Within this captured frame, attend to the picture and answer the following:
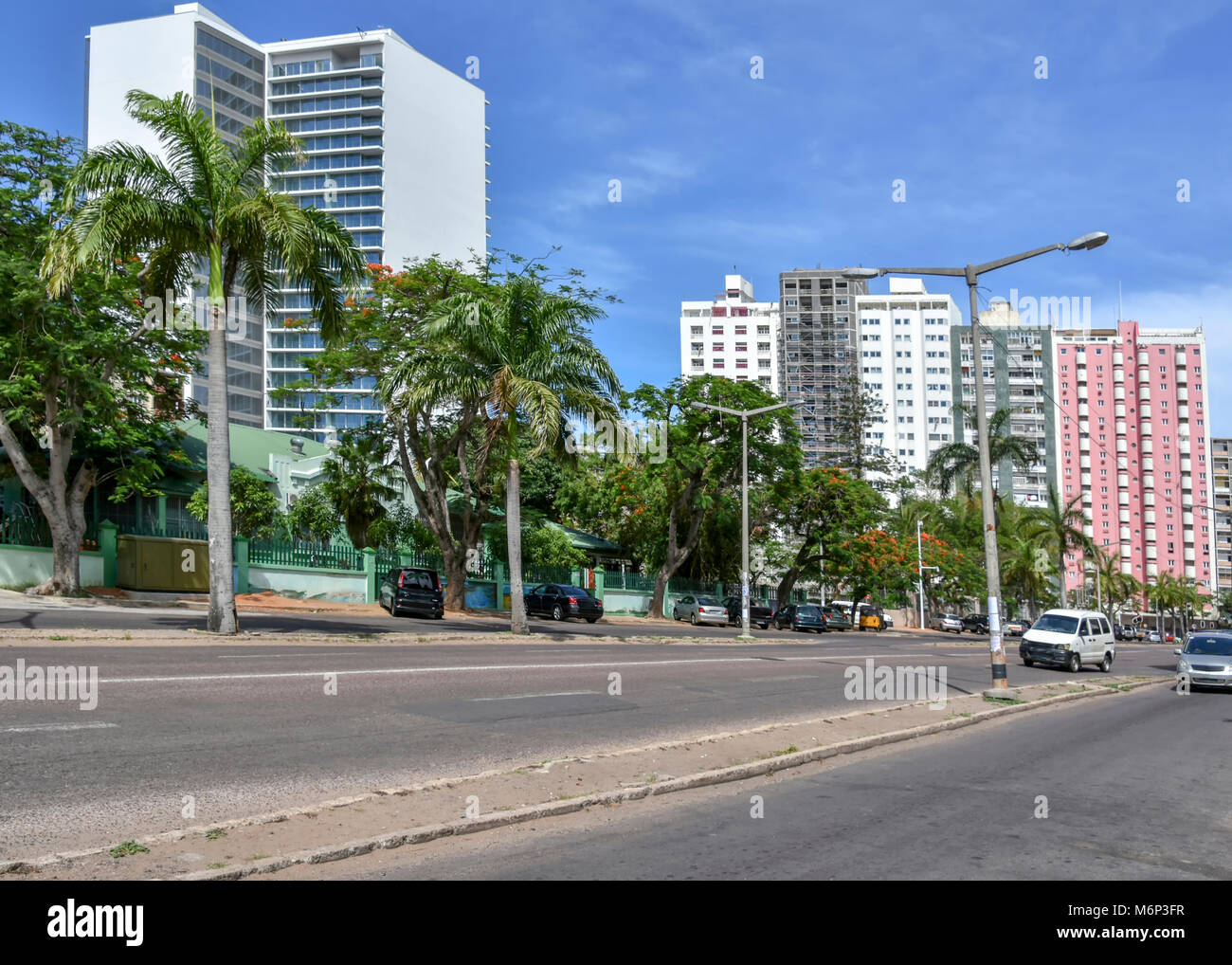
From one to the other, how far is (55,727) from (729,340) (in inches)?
5450

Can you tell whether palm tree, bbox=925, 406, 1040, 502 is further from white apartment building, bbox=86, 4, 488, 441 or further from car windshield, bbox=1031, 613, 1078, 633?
white apartment building, bbox=86, 4, 488, 441

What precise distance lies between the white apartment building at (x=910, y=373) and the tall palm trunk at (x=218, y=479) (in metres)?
125

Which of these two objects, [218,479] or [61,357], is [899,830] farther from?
[61,357]

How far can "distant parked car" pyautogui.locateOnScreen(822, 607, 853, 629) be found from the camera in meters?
55.5

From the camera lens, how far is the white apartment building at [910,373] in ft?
455

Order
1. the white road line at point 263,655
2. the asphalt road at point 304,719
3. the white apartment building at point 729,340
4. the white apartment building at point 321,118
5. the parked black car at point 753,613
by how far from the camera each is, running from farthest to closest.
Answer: the white apartment building at point 729,340 < the white apartment building at point 321,118 < the parked black car at point 753,613 < the white road line at point 263,655 < the asphalt road at point 304,719

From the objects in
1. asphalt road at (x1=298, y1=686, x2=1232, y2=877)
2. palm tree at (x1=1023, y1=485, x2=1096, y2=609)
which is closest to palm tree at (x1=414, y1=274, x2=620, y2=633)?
asphalt road at (x1=298, y1=686, x2=1232, y2=877)

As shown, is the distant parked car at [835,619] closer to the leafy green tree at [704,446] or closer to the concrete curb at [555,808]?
the leafy green tree at [704,446]

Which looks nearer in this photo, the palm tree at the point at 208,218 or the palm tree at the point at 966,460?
the palm tree at the point at 208,218

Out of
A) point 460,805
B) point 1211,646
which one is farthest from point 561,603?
point 460,805

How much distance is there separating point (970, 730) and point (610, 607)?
36.9 metres

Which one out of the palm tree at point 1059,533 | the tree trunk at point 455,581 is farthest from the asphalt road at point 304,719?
the palm tree at point 1059,533

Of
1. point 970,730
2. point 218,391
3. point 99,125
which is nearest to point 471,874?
point 970,730

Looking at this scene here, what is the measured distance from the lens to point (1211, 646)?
25.5m
